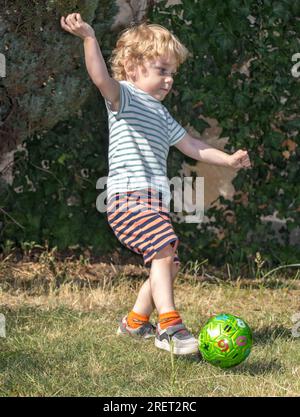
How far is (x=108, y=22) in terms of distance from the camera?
665cm

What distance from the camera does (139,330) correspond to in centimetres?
531

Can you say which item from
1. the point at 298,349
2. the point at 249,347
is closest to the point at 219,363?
the point at 249,347

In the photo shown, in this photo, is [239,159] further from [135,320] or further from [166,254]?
[135,320]

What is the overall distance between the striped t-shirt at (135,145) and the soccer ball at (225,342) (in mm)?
925

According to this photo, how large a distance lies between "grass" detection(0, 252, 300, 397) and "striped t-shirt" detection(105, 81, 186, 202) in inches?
35.4

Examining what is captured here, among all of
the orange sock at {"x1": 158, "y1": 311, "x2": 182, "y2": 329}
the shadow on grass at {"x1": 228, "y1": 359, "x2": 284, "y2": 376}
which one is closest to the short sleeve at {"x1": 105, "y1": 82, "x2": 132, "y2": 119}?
the orange sock at {"x1": 158, "y1": 311, "x2": 182, "y2": 329}

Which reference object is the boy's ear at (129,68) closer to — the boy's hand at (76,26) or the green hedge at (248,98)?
the boy's hand at (76,26)

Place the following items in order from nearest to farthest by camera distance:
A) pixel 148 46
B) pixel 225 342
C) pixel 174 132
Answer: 1. pixel 225 342
2. pixel 148 46
3. pixel 174 132

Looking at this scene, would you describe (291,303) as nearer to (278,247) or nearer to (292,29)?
(278,247)

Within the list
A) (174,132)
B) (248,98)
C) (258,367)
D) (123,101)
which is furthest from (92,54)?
(248,98)

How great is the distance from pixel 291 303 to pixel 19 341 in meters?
2.13

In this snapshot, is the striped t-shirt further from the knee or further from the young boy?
the knee

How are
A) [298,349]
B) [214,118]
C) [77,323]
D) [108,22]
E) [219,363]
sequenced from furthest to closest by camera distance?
[214,118], [108,22], [77,323], [298,349], [219,363]

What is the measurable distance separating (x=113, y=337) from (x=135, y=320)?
0.17m
